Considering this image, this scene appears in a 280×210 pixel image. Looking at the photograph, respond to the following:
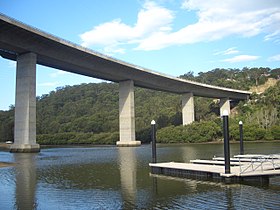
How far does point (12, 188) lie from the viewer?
1394cm

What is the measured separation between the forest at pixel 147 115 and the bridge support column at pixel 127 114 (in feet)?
31.5

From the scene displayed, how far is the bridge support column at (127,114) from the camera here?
5909 cm

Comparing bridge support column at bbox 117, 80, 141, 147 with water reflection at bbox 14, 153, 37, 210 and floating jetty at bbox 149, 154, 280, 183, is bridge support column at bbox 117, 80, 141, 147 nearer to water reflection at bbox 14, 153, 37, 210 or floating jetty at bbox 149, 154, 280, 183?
floating jetty at bbox 149, 154, 280, 183

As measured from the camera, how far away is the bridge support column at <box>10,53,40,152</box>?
4122cm

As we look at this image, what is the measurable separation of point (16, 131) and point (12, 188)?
2982 cm

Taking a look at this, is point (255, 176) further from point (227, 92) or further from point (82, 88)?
point (82, 88)

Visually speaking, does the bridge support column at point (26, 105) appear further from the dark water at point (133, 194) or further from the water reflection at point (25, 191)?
the dark water at point (133, 194)

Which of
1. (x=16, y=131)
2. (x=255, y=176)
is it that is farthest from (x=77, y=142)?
(x=255, y=176)

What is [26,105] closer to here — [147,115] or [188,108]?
[188,108]

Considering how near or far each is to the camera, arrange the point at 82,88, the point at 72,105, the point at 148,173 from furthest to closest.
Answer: the point at 82,88, the point at 72,105, the point at 148,173

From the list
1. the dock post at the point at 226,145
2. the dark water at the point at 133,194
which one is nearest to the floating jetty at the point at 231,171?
the dock post at the point at 226,145

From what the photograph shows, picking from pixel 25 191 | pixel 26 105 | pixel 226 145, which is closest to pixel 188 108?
pixel 26 105

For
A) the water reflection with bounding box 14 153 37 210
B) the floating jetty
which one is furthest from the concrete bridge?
the floating jetty

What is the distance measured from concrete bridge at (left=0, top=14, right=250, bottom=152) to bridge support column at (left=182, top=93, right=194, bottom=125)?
12.5 metres
